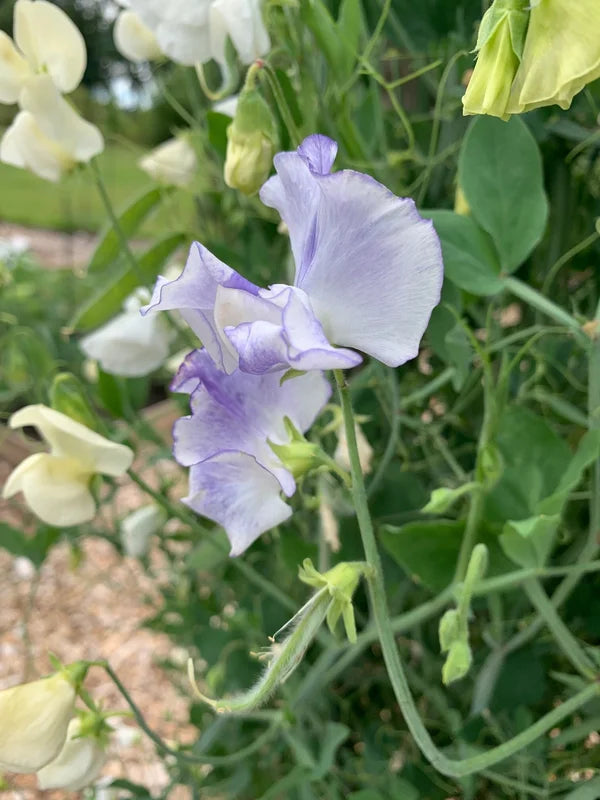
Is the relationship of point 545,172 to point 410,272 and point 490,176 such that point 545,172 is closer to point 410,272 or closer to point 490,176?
point 490,176

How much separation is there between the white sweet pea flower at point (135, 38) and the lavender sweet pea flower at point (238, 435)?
1.15 ft

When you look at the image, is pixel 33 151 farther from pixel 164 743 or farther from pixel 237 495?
pixel 164 743

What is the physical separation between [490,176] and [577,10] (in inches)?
7.1

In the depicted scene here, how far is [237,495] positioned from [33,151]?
0.30m

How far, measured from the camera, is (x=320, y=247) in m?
0.27

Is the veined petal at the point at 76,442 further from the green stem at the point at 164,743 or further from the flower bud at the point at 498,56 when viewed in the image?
the flower bud at the point at 498,56

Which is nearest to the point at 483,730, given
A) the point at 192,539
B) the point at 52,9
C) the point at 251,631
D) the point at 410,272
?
the point at 251,631

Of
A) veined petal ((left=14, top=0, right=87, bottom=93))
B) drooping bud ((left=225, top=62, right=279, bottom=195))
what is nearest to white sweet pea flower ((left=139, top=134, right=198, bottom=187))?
veined petal ((left=14, top=0, right=87, bottom=93))

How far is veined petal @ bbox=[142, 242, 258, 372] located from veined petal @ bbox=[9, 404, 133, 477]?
19cm

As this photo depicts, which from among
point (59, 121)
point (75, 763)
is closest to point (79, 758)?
point (75, 763)

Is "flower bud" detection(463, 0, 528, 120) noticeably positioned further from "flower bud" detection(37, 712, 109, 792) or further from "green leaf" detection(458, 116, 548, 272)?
"flower bud" detection(37, 712, 109, 792)

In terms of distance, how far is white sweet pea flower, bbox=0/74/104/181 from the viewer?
1.54 feet

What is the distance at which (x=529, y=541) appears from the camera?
1.27 feet

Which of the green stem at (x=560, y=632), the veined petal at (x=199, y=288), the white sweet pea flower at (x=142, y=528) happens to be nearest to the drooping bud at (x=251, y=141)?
the veined petal at (x=199, y=288)
